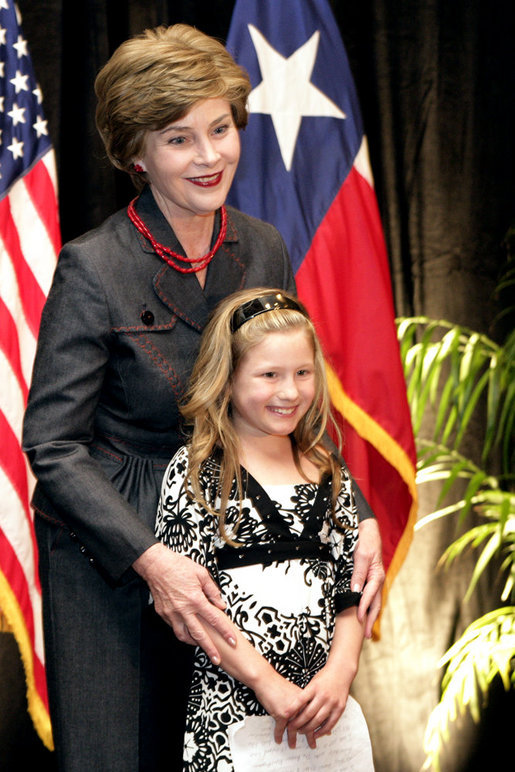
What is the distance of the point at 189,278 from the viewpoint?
162 cm

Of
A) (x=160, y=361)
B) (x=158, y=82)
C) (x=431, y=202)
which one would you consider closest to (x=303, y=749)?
(x=160, y=361)

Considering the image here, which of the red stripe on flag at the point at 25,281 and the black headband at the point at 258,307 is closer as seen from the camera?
the black headband at the point at 258,307

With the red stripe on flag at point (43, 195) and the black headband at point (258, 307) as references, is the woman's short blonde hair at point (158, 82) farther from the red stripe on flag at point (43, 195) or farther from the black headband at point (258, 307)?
the red stripe on flag at point (43, 195)

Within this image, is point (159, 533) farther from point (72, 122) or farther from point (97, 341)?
point (72, 122)

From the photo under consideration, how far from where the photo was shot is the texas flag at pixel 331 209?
228 centimetres

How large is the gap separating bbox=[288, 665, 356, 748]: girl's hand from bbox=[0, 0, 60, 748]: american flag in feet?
2.99

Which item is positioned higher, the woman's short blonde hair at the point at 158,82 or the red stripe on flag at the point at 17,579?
the woman's short blonde hair at the point at 158,82

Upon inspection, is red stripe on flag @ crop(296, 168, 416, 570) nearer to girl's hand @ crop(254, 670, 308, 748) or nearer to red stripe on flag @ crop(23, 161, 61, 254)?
red stripe on flag @ crop(23, 161, 61, 254)

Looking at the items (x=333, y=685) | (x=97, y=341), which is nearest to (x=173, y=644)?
(x=333, y=685)

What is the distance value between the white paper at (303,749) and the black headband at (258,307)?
0.62m

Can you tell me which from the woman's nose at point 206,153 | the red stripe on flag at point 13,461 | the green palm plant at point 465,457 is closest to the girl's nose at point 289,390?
the woman's nose at point 206,153

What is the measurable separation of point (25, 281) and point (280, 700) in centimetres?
121

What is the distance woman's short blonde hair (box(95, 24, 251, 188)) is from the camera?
4.84 ft

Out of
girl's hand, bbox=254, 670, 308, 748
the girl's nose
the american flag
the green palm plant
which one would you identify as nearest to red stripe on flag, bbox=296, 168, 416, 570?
the green palm plant
